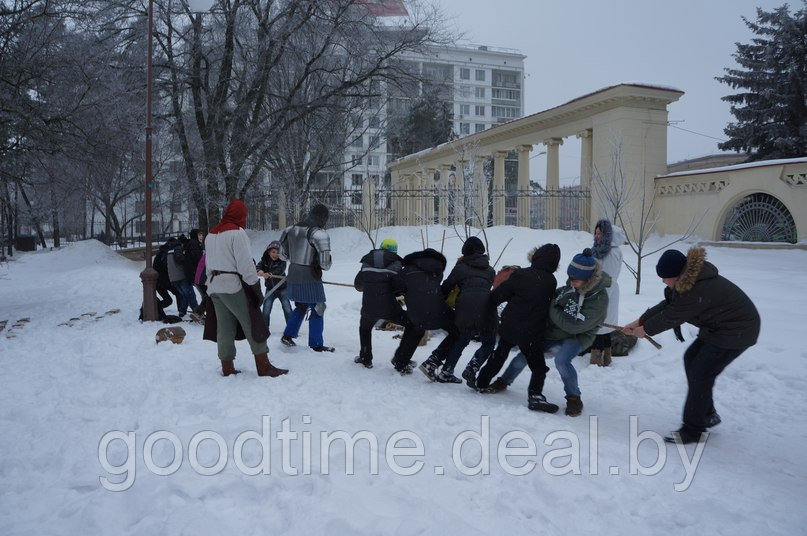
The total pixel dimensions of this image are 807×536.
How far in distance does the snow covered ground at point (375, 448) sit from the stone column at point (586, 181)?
39.8 feet

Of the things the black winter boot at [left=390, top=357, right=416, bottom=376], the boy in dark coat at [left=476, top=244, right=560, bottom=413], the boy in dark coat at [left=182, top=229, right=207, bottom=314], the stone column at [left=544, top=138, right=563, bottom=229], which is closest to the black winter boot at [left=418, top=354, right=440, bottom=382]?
the black winter boot at [left=390, top=357, right=416, bottom=376]

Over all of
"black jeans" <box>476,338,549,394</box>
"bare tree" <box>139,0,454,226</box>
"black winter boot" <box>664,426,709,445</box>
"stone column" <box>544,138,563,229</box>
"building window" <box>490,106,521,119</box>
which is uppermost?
"building window" <box>490,106,521,119</box>

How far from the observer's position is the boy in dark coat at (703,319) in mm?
4344

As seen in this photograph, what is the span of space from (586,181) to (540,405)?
53.7ft

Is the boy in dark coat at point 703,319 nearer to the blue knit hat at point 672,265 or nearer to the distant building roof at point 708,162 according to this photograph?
the blue knit hat at point 672,265

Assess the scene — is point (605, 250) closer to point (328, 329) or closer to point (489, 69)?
point (328, 329)

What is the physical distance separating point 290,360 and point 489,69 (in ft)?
218

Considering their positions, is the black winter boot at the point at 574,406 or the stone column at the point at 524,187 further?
the stone column at the point at 524,187

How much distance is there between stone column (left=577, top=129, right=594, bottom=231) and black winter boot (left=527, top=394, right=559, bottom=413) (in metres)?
15.3

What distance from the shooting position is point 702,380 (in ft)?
14.6

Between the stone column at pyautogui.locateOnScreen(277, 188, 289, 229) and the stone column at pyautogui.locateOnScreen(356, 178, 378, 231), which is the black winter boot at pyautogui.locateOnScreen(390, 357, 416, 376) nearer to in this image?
the stone column at pyautogui.locateOnScreen(356, 178, 378, 231)

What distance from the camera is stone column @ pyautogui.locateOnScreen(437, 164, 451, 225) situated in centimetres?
2045

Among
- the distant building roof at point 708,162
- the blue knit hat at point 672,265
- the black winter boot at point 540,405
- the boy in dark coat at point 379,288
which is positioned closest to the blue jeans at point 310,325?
the boy in dark coat at point 379,288

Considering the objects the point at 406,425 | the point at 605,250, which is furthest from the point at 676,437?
the point at 605,250
